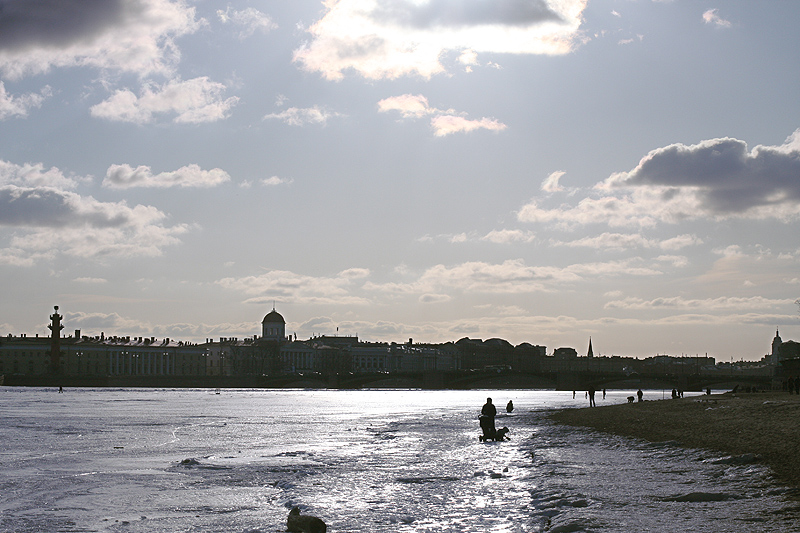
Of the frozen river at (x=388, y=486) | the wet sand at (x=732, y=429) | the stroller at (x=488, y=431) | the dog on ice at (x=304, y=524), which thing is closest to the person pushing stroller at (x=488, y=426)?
the stroller at (x=488, y=431)

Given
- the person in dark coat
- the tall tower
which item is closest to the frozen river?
the person in dark coat

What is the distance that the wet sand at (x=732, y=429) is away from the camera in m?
18.9

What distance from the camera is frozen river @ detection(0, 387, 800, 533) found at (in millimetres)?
14664

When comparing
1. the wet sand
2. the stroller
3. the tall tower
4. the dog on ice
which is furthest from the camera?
the tall tower

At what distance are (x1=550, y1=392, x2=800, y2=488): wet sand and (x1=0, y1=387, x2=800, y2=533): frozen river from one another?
0.65 m

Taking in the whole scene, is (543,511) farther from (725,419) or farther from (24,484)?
(725,419)

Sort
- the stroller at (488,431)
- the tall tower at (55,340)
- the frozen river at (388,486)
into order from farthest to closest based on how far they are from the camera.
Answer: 1. the tall tower at (55,340)
2. the stroller at (488,431)
3. the frozen river at (388,486)

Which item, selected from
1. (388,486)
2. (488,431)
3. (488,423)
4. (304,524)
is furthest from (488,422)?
(304,524)

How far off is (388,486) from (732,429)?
11.7 metres

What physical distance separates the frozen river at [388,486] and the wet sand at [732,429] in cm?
65

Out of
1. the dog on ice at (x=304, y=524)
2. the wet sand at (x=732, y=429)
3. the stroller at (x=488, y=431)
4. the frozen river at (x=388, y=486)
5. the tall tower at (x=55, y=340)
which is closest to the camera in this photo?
the dog on ice at (x=304, y=524)

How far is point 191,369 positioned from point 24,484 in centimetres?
18269

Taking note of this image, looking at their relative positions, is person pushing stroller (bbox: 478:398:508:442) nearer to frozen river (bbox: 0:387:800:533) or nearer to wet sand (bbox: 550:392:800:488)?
frozen river (bbox: 0:387:800:533)

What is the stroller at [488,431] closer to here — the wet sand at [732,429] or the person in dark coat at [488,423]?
the person in dark coat at [488,423]
